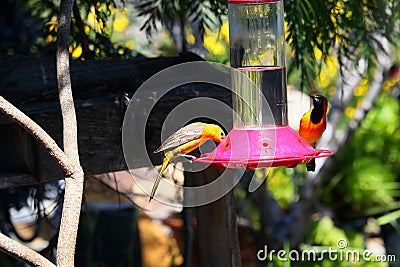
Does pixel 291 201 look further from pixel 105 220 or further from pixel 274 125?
pixel 274 125

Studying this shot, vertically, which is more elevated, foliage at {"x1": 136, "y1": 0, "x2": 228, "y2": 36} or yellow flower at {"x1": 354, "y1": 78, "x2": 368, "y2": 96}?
foliage at {"x1": 136, "y1": 0, "x2": 228, "y2": 36}

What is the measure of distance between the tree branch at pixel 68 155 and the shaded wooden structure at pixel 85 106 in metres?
0.31

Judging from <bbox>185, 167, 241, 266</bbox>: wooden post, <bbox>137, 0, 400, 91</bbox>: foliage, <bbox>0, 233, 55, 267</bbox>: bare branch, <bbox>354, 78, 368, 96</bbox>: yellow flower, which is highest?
<bbox>137, 0, 400, 91</bbox>: foliage

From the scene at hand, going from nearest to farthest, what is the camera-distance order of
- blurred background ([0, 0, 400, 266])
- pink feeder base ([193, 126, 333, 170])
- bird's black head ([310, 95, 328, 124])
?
pink feeder base ([193, 126, 333, 170]) → bird's black head ([310, 95, 328, 124]) → blurred background ([0, 0, 400, 266])

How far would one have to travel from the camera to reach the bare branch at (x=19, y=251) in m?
1.64

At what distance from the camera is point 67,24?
2096mm

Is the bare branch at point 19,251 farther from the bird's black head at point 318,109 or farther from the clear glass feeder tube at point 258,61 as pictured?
the bird's black head at point 318,109

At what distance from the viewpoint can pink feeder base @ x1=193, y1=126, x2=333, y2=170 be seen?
210 cm

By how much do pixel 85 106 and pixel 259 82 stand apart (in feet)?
1.85

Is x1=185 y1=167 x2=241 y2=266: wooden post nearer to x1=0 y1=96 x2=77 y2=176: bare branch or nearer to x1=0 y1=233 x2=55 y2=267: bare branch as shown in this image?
x1=0 y1=96 x2=77 y2=176: bare branch

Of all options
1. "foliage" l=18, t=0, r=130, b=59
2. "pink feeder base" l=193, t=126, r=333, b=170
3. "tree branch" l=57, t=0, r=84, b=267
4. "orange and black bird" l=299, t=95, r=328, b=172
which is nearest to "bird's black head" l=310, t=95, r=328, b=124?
"orange and black bird" l=299, t=95, r=328, b=172

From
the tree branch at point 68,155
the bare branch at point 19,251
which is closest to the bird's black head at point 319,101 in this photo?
the tree branch at point 68,155

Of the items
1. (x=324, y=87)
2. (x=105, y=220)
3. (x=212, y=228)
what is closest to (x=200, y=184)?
(x=212, y=228)

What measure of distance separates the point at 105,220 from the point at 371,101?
6.23ft
